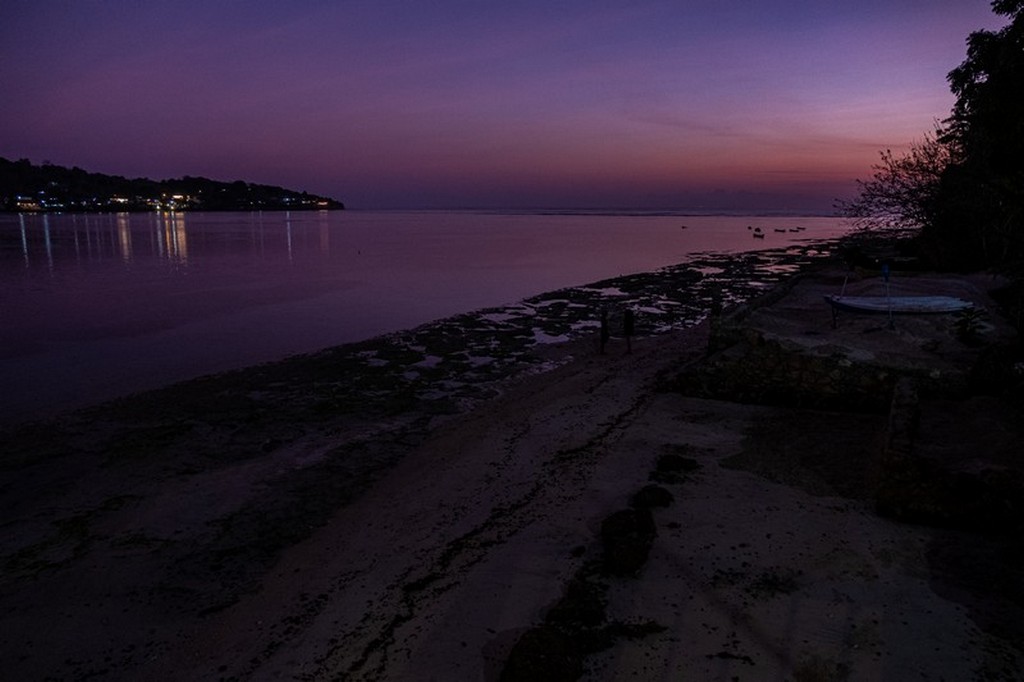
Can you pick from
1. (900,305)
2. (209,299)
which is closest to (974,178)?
(900,305)

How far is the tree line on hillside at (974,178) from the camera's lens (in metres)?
10.1

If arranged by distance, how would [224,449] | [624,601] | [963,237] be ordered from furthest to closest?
[963,237], [224,449], [624,601]

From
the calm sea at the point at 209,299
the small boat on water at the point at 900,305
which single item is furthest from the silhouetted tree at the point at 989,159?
the calm sea at the point at 209,299

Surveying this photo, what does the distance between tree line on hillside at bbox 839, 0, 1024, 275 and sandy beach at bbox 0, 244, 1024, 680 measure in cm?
328

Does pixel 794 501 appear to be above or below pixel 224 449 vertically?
above

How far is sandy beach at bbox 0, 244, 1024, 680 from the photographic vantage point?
5141 millimetres

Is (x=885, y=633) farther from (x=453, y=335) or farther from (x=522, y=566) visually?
(x=453, y=335)

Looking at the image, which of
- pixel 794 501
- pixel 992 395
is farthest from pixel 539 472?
pixel 992 395

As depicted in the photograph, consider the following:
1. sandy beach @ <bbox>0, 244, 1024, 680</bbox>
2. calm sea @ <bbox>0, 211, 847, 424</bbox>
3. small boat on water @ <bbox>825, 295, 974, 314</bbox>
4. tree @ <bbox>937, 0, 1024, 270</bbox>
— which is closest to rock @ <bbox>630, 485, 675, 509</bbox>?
sandy beach @ <bbox>0, 244, 1024, 680</bbox>

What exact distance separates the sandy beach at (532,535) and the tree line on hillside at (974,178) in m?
3.28

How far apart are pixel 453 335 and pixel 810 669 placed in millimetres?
17789

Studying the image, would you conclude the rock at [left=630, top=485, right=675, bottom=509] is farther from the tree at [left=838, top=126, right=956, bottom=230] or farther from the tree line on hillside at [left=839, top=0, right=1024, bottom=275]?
the tree at [left=838, top=126, right=956, bottom=230]

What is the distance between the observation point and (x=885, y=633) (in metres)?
5.12

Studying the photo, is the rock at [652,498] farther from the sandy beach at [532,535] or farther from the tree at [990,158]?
the tree at [990,158]
